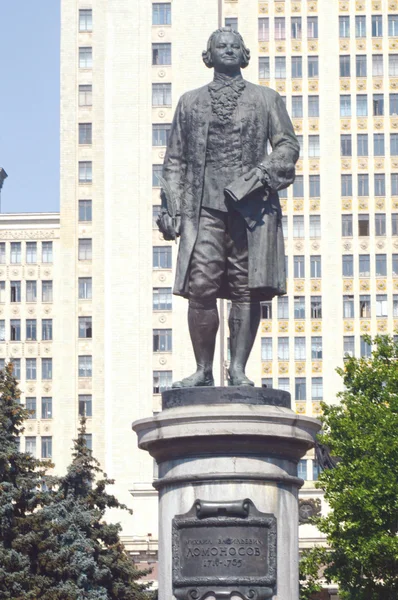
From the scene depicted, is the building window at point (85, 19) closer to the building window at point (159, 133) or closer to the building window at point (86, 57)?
the building window at point (86, 57)

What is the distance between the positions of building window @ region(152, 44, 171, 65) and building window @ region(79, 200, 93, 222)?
9.88 meters

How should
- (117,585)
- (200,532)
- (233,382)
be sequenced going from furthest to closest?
(117,585), (233,382), (200,532)

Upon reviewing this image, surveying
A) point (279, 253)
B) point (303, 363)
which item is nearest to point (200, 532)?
point (279, 253)

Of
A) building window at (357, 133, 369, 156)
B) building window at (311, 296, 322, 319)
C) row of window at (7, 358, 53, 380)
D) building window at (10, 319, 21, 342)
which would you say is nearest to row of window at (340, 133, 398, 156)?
building window at (357, 133, 369, 156)

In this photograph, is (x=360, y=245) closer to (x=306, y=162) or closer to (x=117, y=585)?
(x=306, y=162)

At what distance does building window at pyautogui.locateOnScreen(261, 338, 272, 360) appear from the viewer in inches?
4112

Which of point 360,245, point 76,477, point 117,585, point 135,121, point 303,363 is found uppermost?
point 135,121

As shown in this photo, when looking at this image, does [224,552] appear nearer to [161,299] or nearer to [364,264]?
[161,299]

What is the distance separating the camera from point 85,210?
10919 cm

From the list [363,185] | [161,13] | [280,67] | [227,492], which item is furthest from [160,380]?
[227,492]

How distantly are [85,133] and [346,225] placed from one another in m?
17.7

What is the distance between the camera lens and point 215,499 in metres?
15.9

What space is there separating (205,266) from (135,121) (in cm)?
9055

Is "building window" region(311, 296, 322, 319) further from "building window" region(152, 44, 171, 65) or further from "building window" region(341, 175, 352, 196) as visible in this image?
"building window" region(152, 44, 171, 65)
